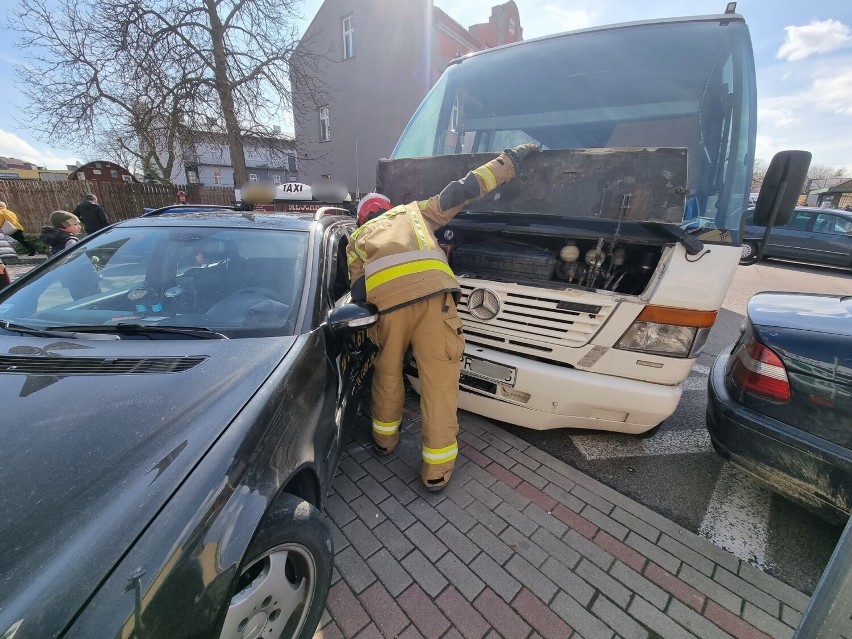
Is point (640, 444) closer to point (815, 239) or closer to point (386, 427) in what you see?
point (386, 427)

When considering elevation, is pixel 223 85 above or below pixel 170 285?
above

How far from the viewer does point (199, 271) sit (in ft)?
6.99

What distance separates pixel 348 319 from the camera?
1856 mm

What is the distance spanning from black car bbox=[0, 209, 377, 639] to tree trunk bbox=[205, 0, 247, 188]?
11.0 meters

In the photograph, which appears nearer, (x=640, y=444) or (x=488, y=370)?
(x=488, y=370)

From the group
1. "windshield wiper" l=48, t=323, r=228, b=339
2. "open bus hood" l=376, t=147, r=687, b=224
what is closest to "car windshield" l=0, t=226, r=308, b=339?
"windshield wiper" l=48, t=323, r=228, b=339

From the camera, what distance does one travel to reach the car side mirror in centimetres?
185

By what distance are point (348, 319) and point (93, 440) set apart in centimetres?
101

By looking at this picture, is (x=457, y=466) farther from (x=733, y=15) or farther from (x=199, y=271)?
(x=733, y=15)

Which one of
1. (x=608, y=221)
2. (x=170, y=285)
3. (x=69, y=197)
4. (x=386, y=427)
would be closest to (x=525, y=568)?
(x=386, y=427)

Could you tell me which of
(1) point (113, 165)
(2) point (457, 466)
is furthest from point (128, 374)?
(1) point (113, 165)

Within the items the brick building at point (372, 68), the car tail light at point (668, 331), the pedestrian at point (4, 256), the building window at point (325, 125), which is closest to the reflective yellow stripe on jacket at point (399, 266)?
the car tail light at point (668, 331)

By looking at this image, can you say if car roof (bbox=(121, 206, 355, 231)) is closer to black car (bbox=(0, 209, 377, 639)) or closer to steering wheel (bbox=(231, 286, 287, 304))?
black car (bbox=(0, 209, 377, 639))

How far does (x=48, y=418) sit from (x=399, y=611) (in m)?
1.53
